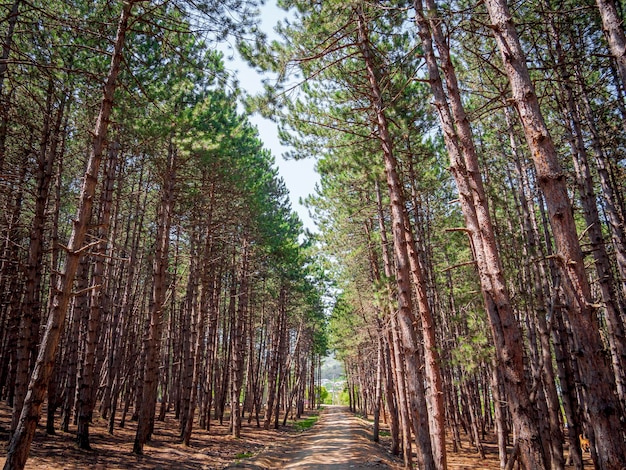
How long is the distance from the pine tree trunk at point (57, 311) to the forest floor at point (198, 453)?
4538 millimetres

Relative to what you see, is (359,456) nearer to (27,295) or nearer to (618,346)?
(618,346)

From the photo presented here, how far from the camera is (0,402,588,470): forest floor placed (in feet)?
29.0

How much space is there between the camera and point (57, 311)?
15.5 ft

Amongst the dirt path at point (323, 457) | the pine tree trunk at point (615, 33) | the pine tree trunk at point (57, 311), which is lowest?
the dirt path at point (323, 457)

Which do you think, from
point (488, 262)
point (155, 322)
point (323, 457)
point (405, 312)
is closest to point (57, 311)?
point (488, 262)

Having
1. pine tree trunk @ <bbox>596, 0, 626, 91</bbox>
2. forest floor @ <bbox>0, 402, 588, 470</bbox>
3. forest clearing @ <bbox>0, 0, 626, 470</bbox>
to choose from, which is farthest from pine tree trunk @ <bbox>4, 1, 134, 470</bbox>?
pine tree trunk @ <bbox>596, 0, 626, 91</bbox>

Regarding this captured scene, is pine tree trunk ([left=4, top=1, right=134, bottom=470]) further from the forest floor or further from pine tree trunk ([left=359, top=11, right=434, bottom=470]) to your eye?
pine tree trunk ([left=359, top=11, right=434, bottom=470])

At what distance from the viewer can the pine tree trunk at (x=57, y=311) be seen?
167 inches

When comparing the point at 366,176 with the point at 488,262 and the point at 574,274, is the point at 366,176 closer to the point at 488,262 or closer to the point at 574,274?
the point at 488,262

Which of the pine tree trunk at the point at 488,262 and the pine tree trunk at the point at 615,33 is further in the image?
the pine tree trunk at the point at 615,33

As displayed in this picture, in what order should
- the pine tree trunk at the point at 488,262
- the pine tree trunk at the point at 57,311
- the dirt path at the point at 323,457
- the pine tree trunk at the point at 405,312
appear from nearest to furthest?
1. the pine tree trunk at the point at 57,311
2. the pine tree trunk at the point at 488,262
3. the pine tree trunk at the point at 405,312
4. the dirt path at the point at 323,457

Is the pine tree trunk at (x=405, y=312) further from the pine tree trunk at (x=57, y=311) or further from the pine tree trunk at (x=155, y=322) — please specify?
the pine tree trunk at (x=155, y=322)

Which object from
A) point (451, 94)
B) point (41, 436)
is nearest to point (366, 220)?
point (451, 94)

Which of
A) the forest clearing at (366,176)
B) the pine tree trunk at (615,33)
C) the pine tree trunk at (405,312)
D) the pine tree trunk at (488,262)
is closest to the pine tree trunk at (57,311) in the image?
the forest clearing at (366,176)
